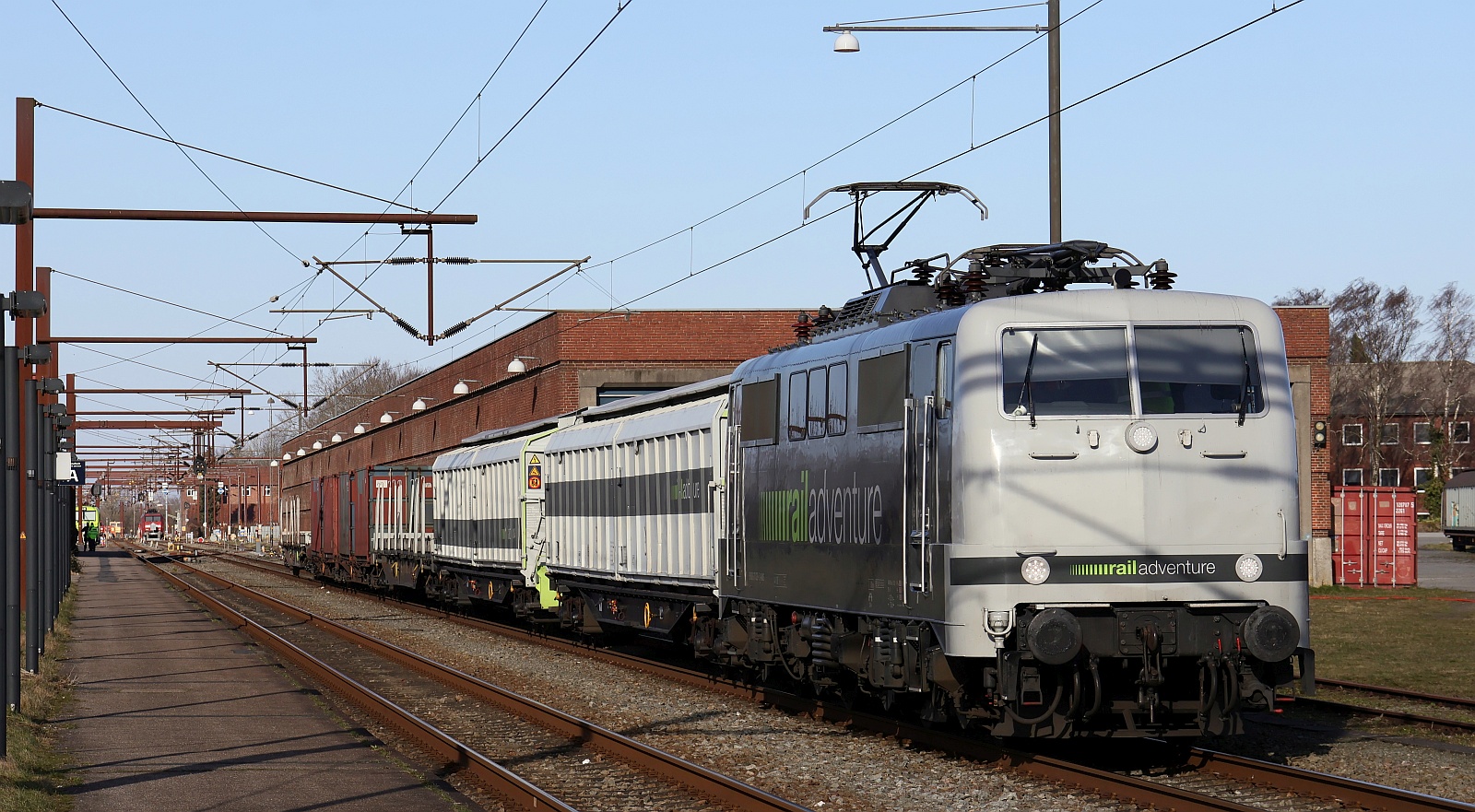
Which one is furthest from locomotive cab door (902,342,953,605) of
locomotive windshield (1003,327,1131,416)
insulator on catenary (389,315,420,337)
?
insulator on catenary (389,315,420,337)

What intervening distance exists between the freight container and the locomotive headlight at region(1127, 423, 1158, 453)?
63708 mm

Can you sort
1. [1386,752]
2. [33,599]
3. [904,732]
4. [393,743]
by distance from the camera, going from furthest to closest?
[33,599] → [393,743] → [904,732] → [1386,752]

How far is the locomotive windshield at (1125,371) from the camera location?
11930 mm

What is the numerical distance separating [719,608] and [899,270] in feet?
14.8

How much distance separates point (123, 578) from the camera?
56.0 metres

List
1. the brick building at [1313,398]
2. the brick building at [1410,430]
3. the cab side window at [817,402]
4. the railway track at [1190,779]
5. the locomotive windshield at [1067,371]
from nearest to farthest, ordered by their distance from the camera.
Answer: the railway track at [1190,779] → the locomotive windshield at [1067,371] → the cab side window at [817,402] → the brick building at [1313,398] → the brick building at [1410,430]

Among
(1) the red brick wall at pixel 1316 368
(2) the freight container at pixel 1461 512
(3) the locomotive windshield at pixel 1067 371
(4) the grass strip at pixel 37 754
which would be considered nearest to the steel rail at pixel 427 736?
(4) the grass strip at pixel 37 754

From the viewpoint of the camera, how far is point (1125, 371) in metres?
12.0

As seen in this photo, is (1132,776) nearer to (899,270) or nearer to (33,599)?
(899,270)

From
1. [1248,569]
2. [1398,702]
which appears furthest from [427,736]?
[1398,702]

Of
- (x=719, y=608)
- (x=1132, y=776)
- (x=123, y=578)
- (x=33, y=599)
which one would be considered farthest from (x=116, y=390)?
(x=1132, y=776)

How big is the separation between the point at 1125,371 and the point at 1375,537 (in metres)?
29.9

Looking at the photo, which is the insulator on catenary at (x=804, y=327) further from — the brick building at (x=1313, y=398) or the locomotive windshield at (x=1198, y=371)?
the brick building at (x=1313, y=398)

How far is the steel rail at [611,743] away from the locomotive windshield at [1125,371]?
334 centimetres
